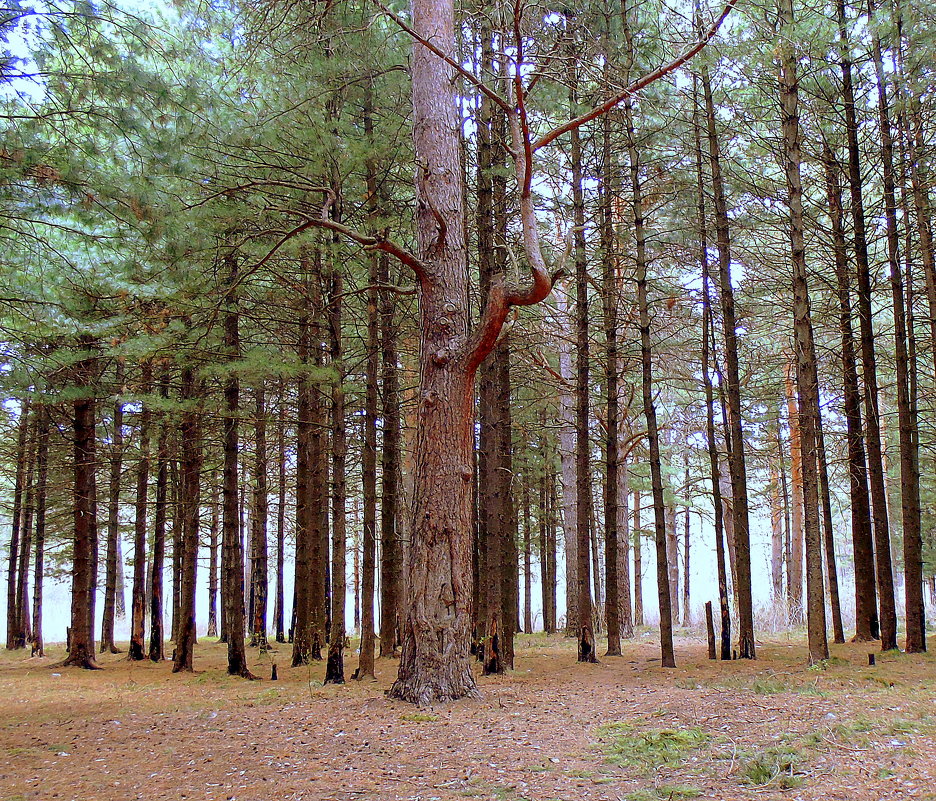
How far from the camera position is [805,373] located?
909cm

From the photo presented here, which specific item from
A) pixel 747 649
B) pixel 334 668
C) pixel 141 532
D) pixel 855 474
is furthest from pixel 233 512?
pixel 855 474

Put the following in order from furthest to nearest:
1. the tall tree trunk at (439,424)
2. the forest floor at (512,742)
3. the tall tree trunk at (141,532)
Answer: the tall tree trunk at (141,532) → the tall tree trunk at (439,424) → the forest floor at (512,742)

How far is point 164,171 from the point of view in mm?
7531

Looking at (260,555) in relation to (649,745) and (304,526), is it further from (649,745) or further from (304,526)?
(649,745)

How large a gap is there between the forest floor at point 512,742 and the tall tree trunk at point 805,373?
0.62 meters

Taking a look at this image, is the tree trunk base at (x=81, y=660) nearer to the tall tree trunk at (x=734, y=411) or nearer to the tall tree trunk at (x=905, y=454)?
the tall tree trunk at (x=734, y=411)

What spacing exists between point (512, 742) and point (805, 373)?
6.06 m

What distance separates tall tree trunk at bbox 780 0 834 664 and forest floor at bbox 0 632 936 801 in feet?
2.02

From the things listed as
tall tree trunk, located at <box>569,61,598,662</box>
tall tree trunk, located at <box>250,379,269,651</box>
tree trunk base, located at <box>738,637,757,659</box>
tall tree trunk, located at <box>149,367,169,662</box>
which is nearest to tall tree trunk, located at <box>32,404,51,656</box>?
tall tree trunk, located at <box>149,367,169,662</box>

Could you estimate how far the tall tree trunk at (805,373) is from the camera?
28.7ft

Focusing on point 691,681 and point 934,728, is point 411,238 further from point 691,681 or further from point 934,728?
point 934,728

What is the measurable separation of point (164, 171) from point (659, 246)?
7.80m

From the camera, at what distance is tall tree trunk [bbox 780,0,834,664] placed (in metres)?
8.74

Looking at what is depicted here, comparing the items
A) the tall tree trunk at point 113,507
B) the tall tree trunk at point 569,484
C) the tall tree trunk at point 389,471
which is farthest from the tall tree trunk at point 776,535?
the tall tree trunk at point 113,507
